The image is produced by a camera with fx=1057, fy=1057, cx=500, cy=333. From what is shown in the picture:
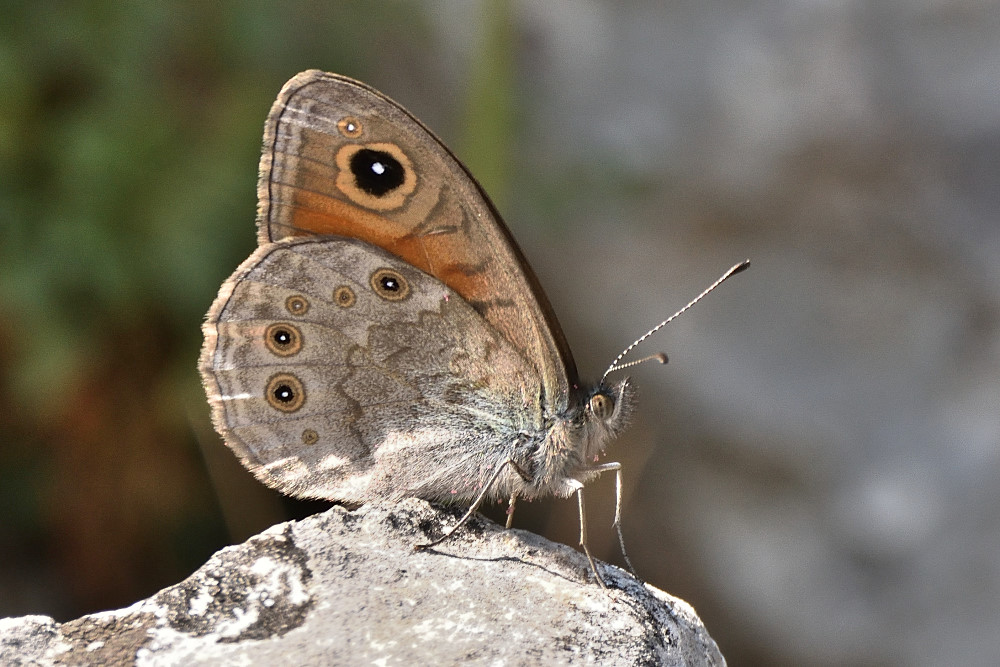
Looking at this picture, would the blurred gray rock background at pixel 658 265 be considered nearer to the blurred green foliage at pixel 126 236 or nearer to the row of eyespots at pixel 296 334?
the blurred green foliage at pixel 126 236

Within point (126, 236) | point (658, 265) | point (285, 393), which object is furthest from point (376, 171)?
point (658, 265)

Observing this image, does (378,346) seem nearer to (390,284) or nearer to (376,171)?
(390,284)

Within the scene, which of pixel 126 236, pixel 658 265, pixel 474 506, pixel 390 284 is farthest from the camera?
pixel 658 265

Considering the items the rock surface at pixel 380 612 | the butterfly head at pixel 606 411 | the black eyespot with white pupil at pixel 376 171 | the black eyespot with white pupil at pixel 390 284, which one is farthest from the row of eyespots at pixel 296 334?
the butterfly head at pixel 606 411

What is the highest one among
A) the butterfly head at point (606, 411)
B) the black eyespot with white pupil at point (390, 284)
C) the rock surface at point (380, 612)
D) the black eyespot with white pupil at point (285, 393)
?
the black eyespot with white pupil at point (390, 284)

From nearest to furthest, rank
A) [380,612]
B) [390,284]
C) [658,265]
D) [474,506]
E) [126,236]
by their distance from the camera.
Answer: [380,612]
[474,506]
[390,284]
[126,236]
[658,265]

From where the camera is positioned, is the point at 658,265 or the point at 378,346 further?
the point at 658,265

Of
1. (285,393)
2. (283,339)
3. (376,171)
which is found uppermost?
(376,171)
